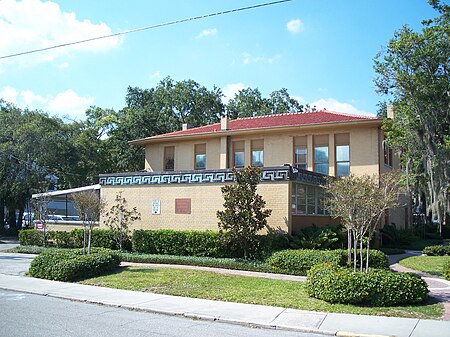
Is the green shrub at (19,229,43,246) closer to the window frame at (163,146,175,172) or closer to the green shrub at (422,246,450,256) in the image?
the window frame at (163,146,175,172)

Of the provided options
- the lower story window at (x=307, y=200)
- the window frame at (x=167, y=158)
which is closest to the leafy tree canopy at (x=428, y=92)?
the lower story window at (x=307, y=200)

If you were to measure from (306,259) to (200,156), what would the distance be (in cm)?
1676

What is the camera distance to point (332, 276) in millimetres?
11633

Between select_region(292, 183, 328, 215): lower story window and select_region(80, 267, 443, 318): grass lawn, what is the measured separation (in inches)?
250

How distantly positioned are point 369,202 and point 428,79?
25.3 ft

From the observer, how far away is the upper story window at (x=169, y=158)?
33.1m

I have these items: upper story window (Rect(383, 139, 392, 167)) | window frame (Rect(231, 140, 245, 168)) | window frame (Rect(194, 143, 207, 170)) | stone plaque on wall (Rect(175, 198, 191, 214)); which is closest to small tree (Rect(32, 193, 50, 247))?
stone plaque on wall (Rect(175, 198, 191, 214))

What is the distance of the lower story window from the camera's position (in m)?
20.7

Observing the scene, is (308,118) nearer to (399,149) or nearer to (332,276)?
(399,149)

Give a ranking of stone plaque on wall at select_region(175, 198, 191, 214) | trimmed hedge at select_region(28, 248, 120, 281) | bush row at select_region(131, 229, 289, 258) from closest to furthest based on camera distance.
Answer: trimmed hedge at select_region(28, 248, 120, 281), bush row at select_region(131, 229, 289, 258), stone plaque on wall at select_region(175, 198, 191, 214)

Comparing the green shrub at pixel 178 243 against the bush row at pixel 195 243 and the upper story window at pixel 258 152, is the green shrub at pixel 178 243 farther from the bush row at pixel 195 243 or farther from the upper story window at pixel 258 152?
the upper story window at pixel 258 152

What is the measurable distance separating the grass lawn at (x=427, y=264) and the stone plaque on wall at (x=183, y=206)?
974 cm

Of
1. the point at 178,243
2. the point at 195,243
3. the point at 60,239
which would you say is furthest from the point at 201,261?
the point at 60,239

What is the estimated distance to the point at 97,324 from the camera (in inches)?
361
